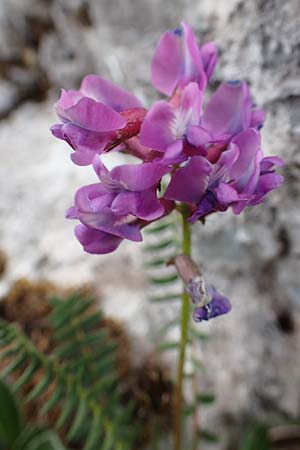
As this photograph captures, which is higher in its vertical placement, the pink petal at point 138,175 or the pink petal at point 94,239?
the pink petal at point 138,175

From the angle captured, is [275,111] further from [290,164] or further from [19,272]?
[19,272]

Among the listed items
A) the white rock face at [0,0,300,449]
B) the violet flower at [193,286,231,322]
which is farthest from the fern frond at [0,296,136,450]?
the violet flower at [193,286,231,322]

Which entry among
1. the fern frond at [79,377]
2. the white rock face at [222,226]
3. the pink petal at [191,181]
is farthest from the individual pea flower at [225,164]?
the fern frond at [79,377]

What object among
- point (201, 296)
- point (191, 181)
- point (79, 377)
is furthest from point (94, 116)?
point (79, 377)

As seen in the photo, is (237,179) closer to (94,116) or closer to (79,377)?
(94,116)

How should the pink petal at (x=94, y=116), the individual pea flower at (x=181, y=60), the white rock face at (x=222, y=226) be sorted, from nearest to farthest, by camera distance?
1. the pink petal at (x=94, y=116)
2. the individual pea flower at (x=181, y=60)
3. the white rock face at (x=222, y=226)

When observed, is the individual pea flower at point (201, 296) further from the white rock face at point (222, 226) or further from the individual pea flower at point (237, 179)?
the white rock face at point (222, 226)

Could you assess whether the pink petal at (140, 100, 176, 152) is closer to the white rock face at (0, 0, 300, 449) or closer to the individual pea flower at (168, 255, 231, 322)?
the individual pea flower at (168, 255, 231, 322)

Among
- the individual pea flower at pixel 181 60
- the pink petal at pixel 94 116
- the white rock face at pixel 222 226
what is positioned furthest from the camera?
the white rock face at pixel 222 226
